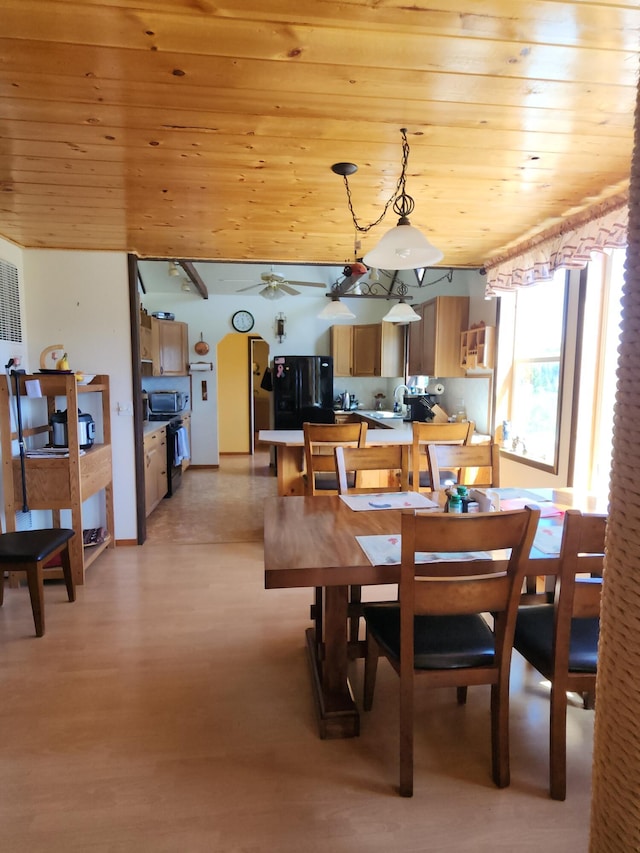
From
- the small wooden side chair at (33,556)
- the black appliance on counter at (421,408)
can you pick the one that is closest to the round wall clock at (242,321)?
the black appliance on counter at (421,408)

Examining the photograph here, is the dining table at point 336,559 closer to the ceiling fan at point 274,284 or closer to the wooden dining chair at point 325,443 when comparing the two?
the wooden dining chair at point 325,443

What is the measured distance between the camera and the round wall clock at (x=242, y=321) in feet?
23.0

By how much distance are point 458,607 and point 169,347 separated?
18.8ft

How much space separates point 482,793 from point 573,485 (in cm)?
205

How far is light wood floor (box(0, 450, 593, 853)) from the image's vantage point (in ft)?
4.57

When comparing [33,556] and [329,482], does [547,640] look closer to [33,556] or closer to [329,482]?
[329,482]

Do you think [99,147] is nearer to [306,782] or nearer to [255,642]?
[255,642]

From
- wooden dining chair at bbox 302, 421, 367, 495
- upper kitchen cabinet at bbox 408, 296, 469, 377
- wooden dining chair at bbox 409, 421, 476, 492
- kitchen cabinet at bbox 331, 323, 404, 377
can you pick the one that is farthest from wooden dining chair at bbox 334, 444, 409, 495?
kitchen cabinet at bbox 331, 323, 404, 377

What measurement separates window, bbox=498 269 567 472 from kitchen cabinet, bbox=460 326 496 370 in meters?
0.09

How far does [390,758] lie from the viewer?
65.7 inches

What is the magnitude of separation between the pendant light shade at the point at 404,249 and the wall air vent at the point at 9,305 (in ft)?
8.58

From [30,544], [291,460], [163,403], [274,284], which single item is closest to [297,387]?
[274,284]

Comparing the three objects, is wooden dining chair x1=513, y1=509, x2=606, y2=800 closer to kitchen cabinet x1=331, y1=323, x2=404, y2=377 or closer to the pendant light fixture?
the pendant light fixture

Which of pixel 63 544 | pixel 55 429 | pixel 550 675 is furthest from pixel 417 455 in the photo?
pixel 55 429
